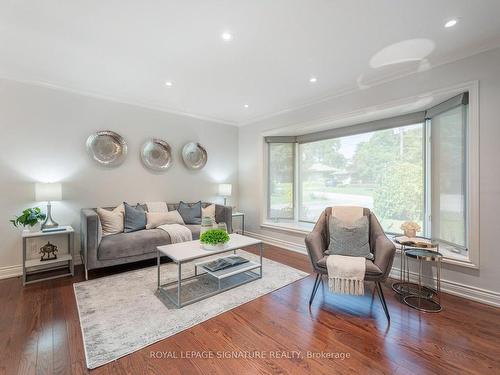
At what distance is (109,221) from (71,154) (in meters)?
1.15

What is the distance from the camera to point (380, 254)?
2.23 metres

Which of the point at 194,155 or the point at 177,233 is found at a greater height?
the point at 194,155

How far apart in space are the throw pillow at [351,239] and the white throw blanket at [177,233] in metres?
2.02

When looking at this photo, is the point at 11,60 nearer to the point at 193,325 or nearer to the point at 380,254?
Answer: the point at 193,325

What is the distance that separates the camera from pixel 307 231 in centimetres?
404

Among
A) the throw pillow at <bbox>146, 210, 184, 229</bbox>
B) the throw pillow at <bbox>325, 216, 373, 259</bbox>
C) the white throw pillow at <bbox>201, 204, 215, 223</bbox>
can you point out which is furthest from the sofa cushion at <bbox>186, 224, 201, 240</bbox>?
the throw pillow at <bbox>325, 216, 373, 259</bbox>

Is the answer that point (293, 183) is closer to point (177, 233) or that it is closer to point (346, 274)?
point (177, 233)

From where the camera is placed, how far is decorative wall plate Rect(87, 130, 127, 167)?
11.8ft

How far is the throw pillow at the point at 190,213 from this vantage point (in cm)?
418

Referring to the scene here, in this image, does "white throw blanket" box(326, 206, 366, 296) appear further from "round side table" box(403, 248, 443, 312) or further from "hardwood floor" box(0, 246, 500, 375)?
"round side table" box(403, 248, 443, 312)

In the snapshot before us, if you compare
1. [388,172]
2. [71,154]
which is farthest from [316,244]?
[71,154]

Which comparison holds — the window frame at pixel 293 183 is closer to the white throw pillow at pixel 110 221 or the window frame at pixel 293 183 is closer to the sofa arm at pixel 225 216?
the sofa arm at pixel 225 216

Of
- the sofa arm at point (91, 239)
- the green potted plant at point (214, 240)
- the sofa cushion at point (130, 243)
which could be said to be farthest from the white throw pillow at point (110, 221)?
the green potted plant at point (214, 240)

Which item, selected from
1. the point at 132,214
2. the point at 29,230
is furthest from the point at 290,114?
the point at 29,230
